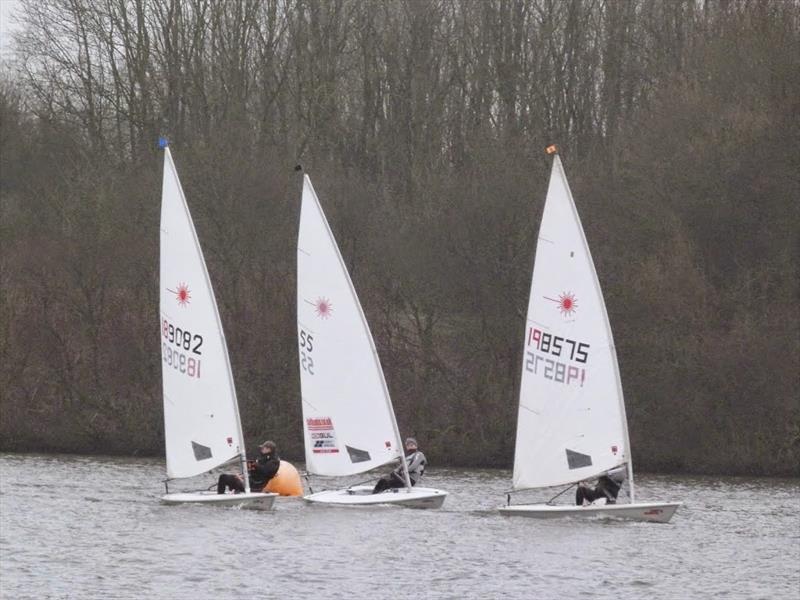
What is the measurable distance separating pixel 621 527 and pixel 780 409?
42.9 feet

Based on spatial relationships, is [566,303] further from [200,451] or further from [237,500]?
[200,451]

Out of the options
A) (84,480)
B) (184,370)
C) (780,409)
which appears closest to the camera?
(184,370)

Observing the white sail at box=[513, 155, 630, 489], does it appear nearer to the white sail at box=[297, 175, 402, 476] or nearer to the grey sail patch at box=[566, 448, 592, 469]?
the grey sail patch at box=[566, 448, 592, 469]

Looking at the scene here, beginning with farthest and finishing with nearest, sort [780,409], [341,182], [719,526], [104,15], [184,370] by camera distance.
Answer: [104,15], [341,182], [780,409], [184,370], [719,526]

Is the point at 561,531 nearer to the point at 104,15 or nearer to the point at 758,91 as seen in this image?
the point at 758,91

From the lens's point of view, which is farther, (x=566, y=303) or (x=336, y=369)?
(x=336, y=369)

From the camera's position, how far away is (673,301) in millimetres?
39375

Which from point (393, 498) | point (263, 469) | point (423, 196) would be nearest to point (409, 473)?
point (393, 498)

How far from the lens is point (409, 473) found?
28984 millimetres

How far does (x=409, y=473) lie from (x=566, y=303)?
4.39 metres

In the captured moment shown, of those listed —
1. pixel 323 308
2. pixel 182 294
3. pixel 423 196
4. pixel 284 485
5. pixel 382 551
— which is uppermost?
pixel 423 196

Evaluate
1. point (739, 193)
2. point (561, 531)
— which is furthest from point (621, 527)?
point (739, 193)

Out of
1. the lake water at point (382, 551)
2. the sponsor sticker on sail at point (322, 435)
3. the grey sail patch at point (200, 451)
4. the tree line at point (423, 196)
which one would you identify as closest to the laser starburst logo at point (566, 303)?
the lake water at point (382, 551)

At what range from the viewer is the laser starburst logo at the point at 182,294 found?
29.1 metres
